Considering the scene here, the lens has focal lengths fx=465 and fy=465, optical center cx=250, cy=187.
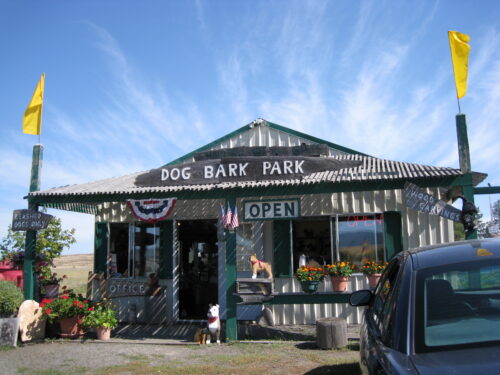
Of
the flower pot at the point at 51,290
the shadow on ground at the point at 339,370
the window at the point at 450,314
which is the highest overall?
the window at the point at 450,314

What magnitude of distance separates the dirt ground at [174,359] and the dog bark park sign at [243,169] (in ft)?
10.2

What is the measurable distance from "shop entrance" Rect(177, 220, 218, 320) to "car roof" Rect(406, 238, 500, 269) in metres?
8.98

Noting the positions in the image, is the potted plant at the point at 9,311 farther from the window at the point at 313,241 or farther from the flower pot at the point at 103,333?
the window at the point at 313,241

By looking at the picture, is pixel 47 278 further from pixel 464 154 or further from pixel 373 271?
pixel 464 154

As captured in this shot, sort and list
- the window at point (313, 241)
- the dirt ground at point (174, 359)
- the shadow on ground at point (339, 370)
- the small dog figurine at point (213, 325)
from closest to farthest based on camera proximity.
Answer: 1. the shadow on ground at point (339, 370)
2. the dirt ground at point (174, 359)
3. the small dog figurine at point (213, 325)
4. the window at point (313, 241)

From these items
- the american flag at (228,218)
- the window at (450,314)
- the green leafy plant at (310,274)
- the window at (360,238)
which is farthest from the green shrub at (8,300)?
the window at (450,314)

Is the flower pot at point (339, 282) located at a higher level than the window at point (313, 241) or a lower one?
lower

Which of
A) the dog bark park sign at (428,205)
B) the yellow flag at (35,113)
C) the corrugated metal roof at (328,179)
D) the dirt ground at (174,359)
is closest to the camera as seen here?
the dirt ground at (174,359)

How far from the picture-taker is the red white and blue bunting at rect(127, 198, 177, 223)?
362 inches

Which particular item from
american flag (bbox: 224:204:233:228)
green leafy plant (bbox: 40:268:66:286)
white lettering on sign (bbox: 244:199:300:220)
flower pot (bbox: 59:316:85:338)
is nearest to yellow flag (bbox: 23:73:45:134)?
green leafy plant (bbox: 40:268:66:286)

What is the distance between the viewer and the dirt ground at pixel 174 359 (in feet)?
22.1

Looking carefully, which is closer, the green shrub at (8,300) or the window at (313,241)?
the green shrub at (8,300)

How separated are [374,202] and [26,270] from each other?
757 centimetres

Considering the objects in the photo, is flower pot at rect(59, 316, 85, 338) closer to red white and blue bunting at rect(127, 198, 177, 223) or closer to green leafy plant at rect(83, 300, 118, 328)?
green leafy plant at rect(83, 300, 118, 328)
